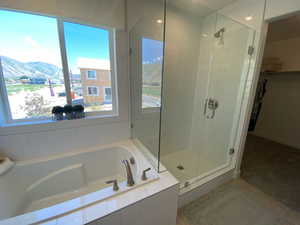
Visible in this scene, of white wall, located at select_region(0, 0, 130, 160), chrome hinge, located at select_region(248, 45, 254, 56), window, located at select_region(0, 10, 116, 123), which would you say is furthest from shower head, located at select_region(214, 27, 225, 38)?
window, located at select_region(0, 10, 116, 123)

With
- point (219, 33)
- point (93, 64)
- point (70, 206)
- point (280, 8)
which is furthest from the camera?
point (219, 33)

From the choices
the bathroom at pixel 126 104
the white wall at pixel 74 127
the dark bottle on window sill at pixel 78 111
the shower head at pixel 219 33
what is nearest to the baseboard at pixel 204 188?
the bathroom at pixel 126 104

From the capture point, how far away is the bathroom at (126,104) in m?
1.24

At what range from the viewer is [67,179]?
4.91ft

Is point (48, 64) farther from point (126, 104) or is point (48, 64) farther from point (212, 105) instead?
point (212, 105)

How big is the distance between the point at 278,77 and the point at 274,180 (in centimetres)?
238

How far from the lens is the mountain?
132cm

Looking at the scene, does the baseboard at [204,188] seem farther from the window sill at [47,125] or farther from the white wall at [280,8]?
the white wall at [280,8]

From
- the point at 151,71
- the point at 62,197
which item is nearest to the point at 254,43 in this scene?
the point at 151,71

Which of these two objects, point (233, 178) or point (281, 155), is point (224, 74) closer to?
point (233, 178)

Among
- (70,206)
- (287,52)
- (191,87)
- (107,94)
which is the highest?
(287,52)

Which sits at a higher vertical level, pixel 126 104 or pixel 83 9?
pixel 83 9

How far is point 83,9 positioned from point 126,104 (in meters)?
1.15

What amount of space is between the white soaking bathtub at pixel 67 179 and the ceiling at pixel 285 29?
119 inches
